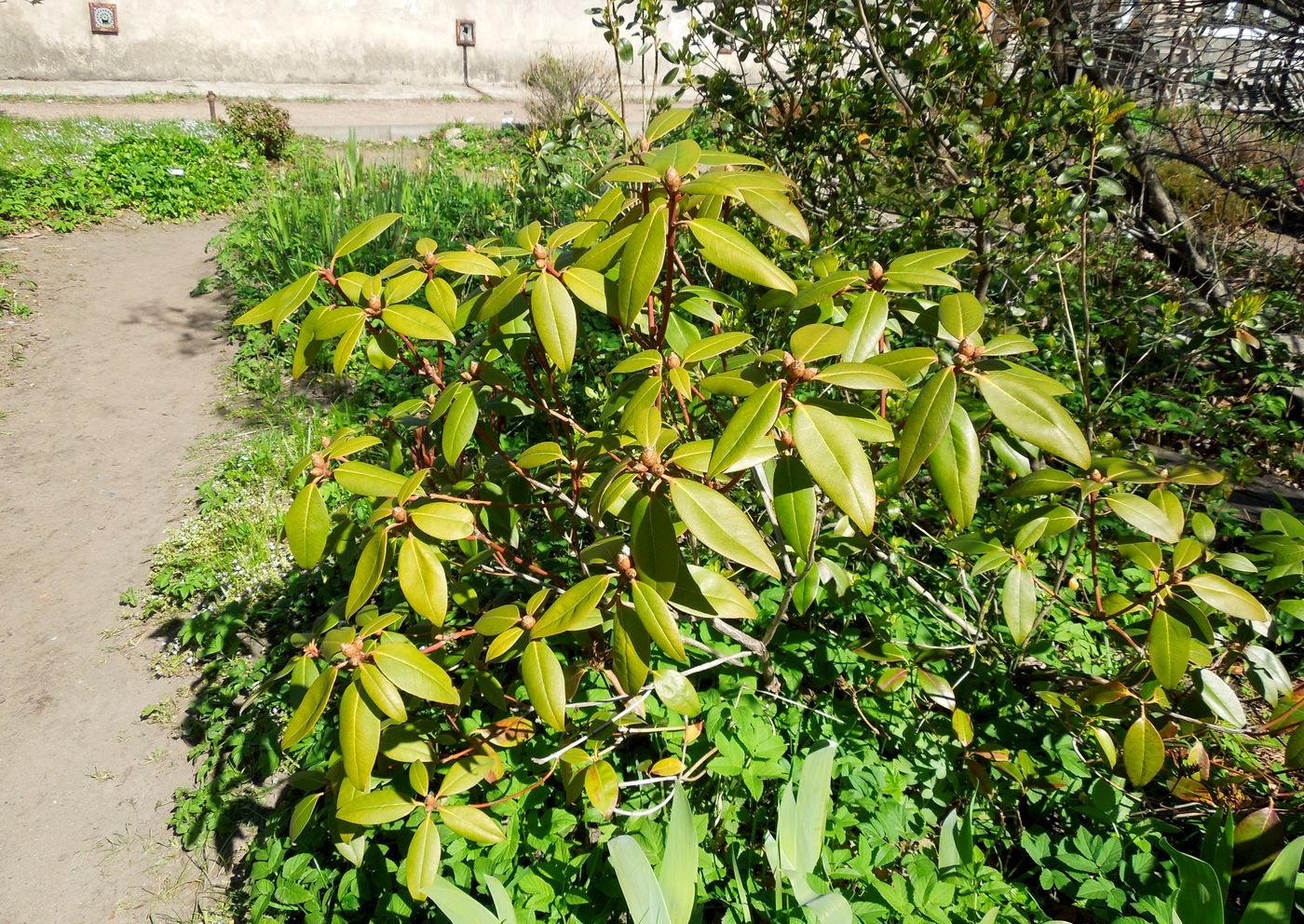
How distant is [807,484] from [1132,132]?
392cm

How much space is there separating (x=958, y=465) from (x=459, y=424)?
0.94 meters

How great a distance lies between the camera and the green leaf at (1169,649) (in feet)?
4.62

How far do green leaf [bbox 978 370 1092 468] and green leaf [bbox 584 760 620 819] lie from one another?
3.53ft

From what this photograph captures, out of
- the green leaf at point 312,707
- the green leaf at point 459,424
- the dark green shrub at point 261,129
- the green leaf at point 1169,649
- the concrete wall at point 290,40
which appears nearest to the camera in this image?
the green leaf at point 312,707

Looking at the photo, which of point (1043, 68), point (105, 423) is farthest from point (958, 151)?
point (105, 423)

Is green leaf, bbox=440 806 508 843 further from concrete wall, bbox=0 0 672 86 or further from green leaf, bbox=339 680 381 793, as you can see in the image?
concrete wall, bbox=0 0 672 86

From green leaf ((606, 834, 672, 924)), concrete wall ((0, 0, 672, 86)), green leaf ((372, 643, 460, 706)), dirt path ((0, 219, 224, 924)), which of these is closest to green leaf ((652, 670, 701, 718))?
green leaf ((606, 834, 672, 924))

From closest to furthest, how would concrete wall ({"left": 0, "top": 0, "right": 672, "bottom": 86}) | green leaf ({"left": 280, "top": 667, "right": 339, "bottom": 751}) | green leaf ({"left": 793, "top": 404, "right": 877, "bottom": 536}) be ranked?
green leaf ({"left": 793, "top": 404, "right": 877, "bottom": 536}) → green leaf ({"left": 280, "top": 667, "right": 339, "bottom": 751}) → concrete wall ({"left": 0, "top": 0, "right": 672, "bottom": 86})

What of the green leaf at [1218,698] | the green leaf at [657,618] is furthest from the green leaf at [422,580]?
the green leaf at [1218,698]

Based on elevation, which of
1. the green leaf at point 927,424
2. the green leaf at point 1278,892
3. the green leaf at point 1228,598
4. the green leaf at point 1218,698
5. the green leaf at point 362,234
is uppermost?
the green leaf at point 362,234

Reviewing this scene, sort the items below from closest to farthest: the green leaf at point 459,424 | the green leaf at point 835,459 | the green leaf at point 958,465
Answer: the green leaf at point 835,459 < the green leaf at point 958,465 < the green leaf at point 459,424

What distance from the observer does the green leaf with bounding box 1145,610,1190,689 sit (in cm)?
141

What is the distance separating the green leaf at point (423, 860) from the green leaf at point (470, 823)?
4 centimetres

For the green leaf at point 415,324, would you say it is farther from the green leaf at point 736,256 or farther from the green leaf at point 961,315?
the green leaf at point 961,315
